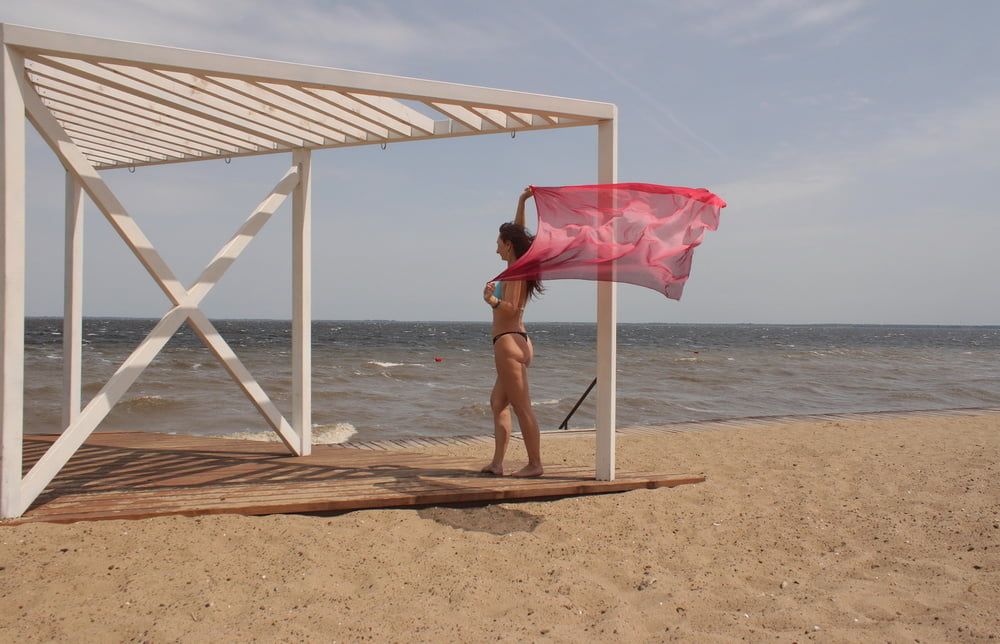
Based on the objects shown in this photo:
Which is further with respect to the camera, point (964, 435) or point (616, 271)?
point (964, 435)

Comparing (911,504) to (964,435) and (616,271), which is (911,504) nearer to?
(616,271)

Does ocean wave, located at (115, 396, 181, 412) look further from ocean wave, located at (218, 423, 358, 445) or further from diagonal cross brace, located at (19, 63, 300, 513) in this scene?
diagonal cross brace, located at (19, 63, 300, 513)

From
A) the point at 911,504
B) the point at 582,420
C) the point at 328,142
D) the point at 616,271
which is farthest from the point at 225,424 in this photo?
the point at 911,504

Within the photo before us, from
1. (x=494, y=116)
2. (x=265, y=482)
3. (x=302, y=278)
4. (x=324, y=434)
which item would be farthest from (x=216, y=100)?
(x=324, y=434)

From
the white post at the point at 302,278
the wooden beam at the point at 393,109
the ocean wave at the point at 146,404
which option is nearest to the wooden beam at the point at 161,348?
the white post at the point at 302,278

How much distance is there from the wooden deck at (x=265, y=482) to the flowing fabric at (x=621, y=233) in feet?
5.00


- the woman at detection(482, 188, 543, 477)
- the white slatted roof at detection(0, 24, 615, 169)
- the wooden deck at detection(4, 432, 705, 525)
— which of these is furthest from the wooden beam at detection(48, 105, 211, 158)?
the woman at detection(482, 188, 543, 477)

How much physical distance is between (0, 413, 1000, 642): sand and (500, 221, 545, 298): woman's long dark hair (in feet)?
5.01

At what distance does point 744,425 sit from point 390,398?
868 cm

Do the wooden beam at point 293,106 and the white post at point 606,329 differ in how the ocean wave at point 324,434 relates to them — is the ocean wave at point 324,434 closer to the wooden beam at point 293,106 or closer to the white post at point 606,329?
the wooden beam at point 293,106

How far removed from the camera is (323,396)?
16.0 metres

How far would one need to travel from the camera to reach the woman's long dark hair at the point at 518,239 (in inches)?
206

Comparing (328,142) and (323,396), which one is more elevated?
(328,142)

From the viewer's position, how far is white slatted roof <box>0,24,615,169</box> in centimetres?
419
